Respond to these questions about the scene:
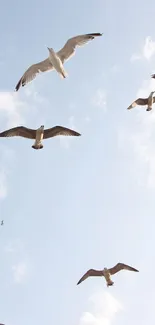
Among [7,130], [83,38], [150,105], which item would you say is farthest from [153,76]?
[7,130]

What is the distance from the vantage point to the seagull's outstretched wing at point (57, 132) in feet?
87.0

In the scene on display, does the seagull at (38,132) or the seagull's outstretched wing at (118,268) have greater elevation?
the seagull at (38,132)

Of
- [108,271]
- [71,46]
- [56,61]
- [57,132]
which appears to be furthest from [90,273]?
[71,46]

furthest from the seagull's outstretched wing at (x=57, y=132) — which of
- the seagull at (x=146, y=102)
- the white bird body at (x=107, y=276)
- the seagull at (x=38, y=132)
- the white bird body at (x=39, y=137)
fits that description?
the white bird body at (x=107, y=276)

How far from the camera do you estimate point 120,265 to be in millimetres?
34531

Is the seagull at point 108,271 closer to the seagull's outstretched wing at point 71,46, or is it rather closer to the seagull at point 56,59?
the seagull at point 56,59

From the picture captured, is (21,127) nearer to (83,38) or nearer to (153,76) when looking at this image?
(83,38)

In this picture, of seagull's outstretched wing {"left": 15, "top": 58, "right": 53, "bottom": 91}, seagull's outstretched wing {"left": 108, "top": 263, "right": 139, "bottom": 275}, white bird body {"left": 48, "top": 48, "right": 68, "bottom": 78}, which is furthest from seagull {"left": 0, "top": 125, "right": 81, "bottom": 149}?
seagull's outstretched wing {"left": 108, "top": 263, "right": 139, "bottom": 275}

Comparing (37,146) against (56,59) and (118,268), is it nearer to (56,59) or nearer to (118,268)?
(56,59)

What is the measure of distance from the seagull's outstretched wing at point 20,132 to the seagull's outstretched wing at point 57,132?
2.36ft

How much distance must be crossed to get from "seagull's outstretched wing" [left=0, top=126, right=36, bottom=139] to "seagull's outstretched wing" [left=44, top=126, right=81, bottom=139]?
0.72 meters

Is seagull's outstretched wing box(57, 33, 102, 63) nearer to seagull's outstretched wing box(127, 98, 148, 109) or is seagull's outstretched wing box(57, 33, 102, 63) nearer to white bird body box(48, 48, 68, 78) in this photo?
white bird body box(48, 48, 68, 78)

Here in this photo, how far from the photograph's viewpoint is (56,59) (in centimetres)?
2817

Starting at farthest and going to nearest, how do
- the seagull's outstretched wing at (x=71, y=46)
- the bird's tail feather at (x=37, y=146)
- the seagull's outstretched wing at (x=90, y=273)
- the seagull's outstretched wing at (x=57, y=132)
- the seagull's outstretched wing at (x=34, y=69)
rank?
the seagull's outstretched wing at (x=90, y=273)
the seagull's outstretched wing at (x=34, y=69)
the seagull's outstretched wing at (x=71, y=46)
the seagull's outstretched wing at (x=57, y=132)
the bird's tail feather at (x=37, y=146)
